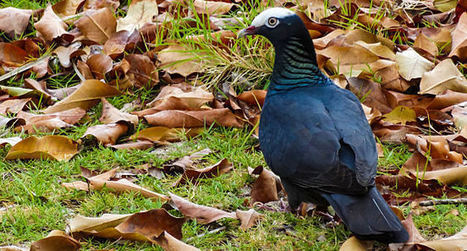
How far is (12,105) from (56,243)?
197 centimetres

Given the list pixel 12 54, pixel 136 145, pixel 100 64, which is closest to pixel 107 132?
pixel 136 145

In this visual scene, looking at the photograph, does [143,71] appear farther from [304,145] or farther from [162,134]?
[304,145]

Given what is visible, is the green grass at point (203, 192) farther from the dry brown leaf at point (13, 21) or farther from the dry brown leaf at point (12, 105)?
the dry brown leaf at point (13, 21)

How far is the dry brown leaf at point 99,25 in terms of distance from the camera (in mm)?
5312

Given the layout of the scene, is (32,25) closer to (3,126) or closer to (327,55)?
(3,126)

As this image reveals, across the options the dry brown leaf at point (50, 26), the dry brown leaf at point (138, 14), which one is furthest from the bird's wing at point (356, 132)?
the dry brown leaf at point (50, 26)

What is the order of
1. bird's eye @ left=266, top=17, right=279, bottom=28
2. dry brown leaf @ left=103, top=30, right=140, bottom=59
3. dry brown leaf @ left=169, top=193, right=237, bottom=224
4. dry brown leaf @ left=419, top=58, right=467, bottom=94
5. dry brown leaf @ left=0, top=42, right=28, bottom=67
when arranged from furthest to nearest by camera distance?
dry brown leaf @ left=0, top=42, right=28, bottom=67
dry brown leaf @ left=103, top=30, right=140, bottom=59
dry brown leaf @ left=419, top=58, right=467, bottom=94
bird's eye @ left=266, top=17, right=279, bottom=28
dry brown leaf @ left=169, top=193, right=237, bottom=224

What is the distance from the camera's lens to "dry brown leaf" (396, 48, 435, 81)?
14.8 ft

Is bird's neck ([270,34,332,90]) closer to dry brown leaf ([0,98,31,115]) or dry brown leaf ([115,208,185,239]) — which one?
dry brown leaf ([115,208,185,239])

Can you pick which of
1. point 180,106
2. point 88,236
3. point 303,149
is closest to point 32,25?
point 180,106

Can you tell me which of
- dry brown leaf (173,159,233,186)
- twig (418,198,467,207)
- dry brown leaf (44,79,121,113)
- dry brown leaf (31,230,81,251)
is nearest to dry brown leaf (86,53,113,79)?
dry brown leaf (44,79,121,113)

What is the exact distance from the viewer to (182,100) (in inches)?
175

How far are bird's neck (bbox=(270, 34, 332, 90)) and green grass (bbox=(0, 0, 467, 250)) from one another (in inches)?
23.5

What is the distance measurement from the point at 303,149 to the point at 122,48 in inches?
93.7
